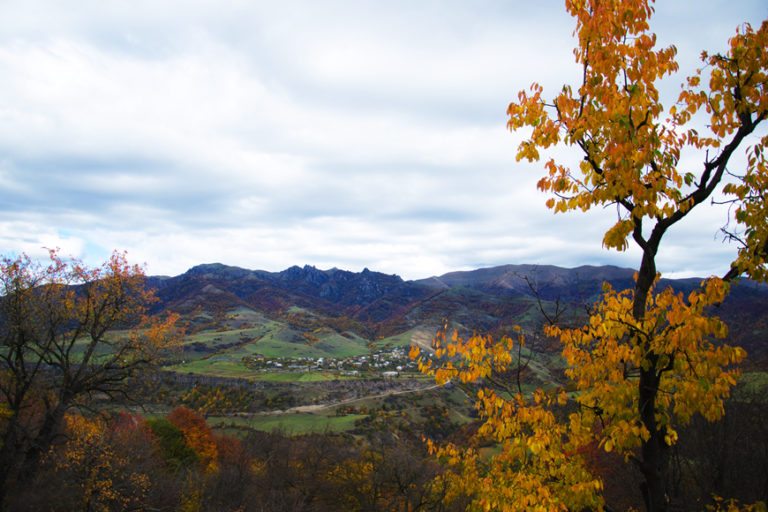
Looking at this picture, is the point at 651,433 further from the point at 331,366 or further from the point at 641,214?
the point at 331,366

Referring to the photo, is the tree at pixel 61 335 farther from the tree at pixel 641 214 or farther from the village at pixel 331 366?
the village at pixel 331 366

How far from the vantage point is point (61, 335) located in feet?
83.8

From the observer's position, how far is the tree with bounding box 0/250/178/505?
2288 centimetres

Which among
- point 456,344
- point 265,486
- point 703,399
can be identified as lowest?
point 265,486

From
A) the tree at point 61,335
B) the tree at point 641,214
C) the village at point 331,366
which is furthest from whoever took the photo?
the village at point 331,366

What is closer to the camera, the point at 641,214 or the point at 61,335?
the point at 641,214

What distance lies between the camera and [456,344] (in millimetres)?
6746

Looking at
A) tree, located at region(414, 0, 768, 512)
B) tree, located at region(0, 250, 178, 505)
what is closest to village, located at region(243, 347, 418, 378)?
tree, located at region(0, 250, 178, 505)

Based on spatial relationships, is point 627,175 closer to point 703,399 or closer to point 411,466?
point 703,399

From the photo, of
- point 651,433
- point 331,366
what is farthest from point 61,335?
point 331,366

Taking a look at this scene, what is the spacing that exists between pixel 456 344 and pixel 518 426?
153 cm

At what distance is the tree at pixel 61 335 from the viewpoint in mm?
22875

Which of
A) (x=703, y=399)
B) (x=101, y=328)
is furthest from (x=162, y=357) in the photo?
(x=703, y=399)

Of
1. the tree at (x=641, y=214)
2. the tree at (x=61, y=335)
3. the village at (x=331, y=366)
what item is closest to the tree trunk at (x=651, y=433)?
the tree at (x=641, y=214)
